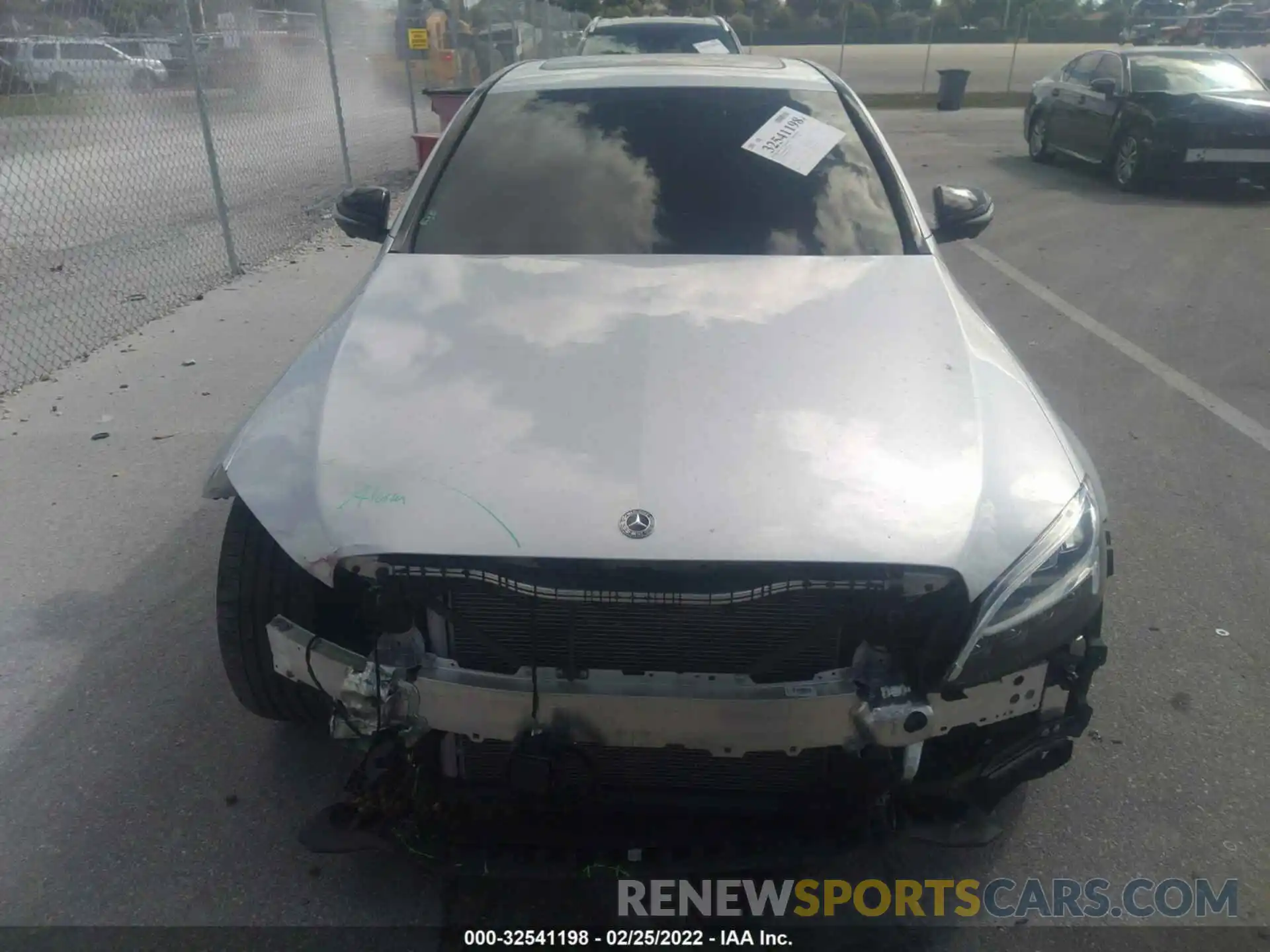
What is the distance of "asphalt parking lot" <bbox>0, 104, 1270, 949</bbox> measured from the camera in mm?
2391

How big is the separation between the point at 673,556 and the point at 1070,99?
1342 cm

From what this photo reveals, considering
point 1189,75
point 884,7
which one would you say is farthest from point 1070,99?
point 884,7

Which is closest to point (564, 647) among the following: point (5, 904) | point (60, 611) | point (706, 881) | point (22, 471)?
point (706, 881)

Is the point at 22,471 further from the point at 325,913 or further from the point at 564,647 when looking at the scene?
the point at 564,647

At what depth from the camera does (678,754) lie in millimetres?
2111

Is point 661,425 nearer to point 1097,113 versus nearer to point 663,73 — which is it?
point 663,73

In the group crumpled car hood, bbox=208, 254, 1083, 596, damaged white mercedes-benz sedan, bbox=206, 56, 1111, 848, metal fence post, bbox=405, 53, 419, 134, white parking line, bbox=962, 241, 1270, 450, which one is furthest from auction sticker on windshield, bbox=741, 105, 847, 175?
metal fence post, bbox=405, 53, 419, 134

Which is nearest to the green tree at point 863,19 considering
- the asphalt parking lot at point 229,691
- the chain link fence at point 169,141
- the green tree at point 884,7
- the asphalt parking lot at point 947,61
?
the green tree at point 884,7

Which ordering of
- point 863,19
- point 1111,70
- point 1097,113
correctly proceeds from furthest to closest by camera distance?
point 863,19 → point 1111,70 → point 1097,113

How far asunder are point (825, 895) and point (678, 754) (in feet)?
1.90

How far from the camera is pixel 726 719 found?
6.45 ft

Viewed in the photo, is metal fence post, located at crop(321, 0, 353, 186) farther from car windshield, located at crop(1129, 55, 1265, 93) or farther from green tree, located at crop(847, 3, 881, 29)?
green tree, located at crop(847, 3, 881, 29)

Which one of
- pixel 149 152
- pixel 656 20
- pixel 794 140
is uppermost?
pixel 656 20

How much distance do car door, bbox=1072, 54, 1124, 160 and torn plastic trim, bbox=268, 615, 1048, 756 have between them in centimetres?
1198
